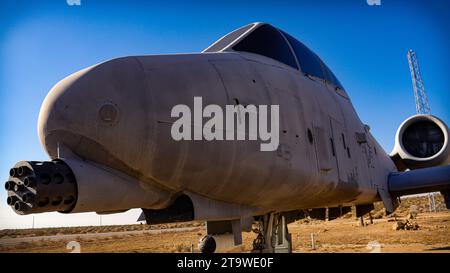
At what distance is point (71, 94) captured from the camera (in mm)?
2805

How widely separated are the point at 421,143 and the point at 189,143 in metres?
9.78

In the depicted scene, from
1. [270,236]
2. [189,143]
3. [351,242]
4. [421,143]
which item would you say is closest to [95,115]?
[189,143]

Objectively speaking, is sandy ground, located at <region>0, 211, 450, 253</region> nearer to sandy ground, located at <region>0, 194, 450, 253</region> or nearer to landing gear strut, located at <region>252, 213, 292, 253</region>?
sandy ground, located at <region>0, 194, 450, 253</region>

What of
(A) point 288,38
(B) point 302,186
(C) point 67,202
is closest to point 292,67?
(A) point 288,38

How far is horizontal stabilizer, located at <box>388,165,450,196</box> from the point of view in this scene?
26.9 feet

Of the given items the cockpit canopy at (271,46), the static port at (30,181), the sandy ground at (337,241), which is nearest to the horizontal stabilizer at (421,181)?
the sandy ground at (337,241)

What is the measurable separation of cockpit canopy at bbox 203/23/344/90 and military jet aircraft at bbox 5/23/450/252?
0.02 m

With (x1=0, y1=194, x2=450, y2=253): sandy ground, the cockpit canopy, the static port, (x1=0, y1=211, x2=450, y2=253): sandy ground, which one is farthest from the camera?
(x1=0, y1=194, x2=450, y2=253): sandy ground

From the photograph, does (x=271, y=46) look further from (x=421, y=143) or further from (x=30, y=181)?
(x=421, y=143)

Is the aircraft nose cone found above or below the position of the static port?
above

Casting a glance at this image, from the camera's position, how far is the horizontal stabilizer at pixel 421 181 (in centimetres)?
820

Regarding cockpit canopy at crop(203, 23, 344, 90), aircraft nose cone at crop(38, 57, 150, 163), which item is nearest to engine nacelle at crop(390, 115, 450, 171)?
cockpit canopy at crop(203, 23, 344, 90)
